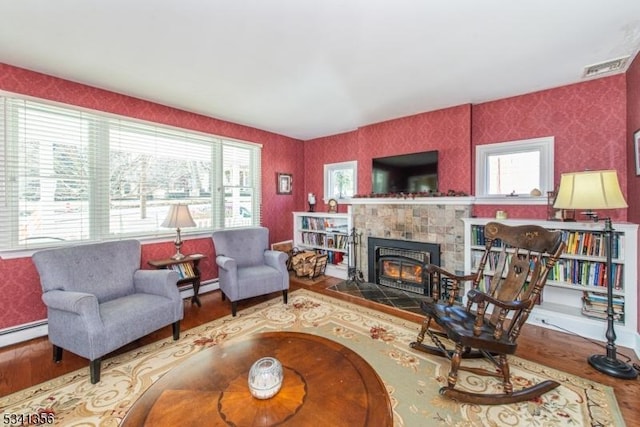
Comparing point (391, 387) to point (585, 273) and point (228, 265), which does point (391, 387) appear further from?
point (585, 273)

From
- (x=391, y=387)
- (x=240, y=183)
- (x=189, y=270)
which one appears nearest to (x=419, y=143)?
(x=240, y=183)

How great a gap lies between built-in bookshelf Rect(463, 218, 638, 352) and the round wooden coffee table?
99.8 inches

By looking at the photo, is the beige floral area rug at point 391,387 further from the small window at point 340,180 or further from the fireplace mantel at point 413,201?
→ the small window at point 340,180

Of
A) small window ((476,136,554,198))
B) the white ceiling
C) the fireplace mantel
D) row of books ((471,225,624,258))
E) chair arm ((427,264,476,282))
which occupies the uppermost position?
the white ceiling

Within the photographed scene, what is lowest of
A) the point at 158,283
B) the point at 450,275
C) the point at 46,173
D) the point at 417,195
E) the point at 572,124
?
the point at 158,283

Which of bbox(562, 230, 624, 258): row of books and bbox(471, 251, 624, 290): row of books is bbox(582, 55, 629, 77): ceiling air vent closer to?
bbox(562, 230, 624, 258): row of books

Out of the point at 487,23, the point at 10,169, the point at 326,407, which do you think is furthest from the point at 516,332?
the point at 10,169

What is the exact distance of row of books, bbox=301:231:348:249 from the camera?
456 centimetres

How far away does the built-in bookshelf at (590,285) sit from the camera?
2.33m

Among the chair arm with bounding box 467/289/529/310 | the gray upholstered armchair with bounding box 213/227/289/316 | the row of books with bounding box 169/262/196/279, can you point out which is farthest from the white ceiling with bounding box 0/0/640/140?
the row of books with bounding box 169/262/196/279

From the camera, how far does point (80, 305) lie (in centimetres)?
189

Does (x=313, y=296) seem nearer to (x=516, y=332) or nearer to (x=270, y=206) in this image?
(x=270, y=206)

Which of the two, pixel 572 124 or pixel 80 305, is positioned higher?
pixel 572 124

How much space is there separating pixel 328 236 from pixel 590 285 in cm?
327
